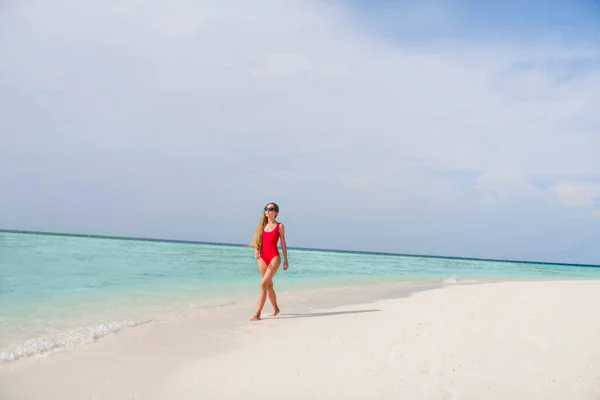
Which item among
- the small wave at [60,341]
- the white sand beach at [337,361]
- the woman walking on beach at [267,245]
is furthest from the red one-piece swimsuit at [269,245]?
the small wave at [60,341]

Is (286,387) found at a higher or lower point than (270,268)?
lower

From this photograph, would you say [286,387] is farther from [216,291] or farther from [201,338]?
[216,291]

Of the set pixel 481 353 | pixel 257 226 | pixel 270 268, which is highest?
pixel 257 226

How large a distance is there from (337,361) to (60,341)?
142 inches

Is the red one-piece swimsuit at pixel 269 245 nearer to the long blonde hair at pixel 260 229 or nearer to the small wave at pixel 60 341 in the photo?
the long blonde hair at pixel 260 229

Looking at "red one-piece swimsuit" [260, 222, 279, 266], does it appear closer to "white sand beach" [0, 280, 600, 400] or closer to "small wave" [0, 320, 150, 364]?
"white sand beach" [0, 280, 600, 400]

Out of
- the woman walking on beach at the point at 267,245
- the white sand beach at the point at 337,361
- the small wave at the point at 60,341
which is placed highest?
the woman walking on beach at the point at 267,245

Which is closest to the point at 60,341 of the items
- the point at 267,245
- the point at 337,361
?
the point at 267,245

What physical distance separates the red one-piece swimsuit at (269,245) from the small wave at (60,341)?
2.34 m

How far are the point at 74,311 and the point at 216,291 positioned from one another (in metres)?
4.78

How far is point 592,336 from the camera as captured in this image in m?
6.13

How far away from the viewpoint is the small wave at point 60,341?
547cm

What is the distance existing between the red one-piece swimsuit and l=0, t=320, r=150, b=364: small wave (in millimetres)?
2340

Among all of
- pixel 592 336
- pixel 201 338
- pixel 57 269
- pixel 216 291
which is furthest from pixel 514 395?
pixel 57 269
